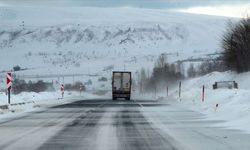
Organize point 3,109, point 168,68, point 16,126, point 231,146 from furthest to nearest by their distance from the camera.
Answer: point 168,68
point 3,109
point 16,126
point 231,146

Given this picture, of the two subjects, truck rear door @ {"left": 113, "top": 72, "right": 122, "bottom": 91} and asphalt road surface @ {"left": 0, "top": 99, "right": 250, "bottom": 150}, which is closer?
asphalt road surface @ {"left": 0, "top": 99, "right": 250, "bottom": 150}

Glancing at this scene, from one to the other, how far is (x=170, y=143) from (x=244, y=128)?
5264 mm

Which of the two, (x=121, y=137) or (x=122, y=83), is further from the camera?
(x=122, y=83)

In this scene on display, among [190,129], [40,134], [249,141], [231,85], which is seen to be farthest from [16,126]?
[231,85]

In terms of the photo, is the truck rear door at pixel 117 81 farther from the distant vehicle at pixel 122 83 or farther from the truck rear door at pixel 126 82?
the truck rear door at pixel 126 82

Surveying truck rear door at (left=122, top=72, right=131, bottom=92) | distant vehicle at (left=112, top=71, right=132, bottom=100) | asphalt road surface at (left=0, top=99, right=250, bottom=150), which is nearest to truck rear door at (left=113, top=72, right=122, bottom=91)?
distant vehicle at (left=112, top=71, right=132, bottom=100)

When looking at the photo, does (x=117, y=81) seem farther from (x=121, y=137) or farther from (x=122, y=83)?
(x=121, y=137)

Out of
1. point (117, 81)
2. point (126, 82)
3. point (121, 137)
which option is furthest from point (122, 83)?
point (121, 137)

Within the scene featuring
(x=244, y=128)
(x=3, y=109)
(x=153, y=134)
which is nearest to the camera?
(x=153, y=134)

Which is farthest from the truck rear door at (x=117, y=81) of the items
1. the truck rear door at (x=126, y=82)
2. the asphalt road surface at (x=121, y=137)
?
the asphalt road surface at (x=121, y=137)

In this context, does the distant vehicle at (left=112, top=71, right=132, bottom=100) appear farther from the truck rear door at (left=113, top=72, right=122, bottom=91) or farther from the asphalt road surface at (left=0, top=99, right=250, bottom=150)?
the asphalt road surface at (left=0, top=99, right=250, bottom=150)

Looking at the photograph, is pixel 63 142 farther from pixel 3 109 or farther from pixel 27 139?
pixel 3 109

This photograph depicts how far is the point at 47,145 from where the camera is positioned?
1526 cm

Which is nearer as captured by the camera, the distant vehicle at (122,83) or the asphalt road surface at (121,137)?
the asphalt road surface at (121,137)
